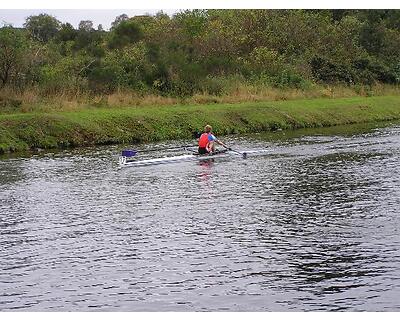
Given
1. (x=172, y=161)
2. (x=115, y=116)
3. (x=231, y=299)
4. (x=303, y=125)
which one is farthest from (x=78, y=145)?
(x=231, y=299)

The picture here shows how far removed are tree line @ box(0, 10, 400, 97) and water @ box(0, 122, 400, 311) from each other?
68.1 feet

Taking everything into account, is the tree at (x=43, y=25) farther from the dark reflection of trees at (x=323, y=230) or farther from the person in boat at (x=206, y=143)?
the dark reflection of trees at (x=323, y=230)

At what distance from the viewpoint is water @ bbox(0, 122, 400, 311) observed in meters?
14.8

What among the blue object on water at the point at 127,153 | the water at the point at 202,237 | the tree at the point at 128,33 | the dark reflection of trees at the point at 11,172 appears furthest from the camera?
the tree at the point at 128,33

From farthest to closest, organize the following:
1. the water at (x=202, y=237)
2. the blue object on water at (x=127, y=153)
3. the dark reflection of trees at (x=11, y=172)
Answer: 1. the blue object on water at (x=127, y=153)
2. the dark reflection of trees at (x=11, y=172)
3. the water at (x=202, y=237)

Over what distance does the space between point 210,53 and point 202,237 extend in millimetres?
50074

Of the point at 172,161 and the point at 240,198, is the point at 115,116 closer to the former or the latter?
the point at 172,161

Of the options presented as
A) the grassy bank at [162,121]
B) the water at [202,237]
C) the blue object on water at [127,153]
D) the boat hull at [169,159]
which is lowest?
the water at [202,237]

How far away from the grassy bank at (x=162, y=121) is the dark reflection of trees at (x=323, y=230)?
1550 cm

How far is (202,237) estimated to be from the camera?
19609 mm

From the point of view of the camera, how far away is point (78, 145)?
42.8 meters

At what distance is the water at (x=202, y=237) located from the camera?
48.4ft

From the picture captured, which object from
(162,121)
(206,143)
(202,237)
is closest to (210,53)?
(162,121)

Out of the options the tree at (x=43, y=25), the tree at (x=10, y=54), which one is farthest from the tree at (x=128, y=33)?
the tree at (x=43, y=25)
